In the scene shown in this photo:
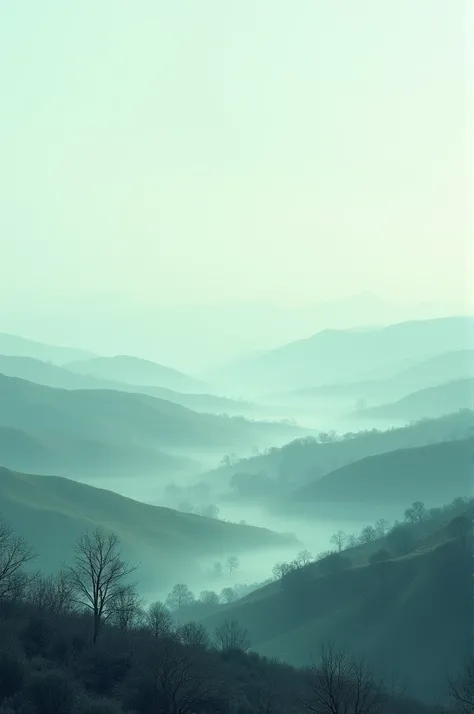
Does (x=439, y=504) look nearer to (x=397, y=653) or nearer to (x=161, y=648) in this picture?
(x=397, y=653)

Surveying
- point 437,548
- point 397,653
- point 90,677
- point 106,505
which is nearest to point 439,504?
point 106,505

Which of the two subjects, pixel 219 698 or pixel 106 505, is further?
pixel 106 505

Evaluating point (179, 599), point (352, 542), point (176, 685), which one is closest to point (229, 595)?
point (179, 599)

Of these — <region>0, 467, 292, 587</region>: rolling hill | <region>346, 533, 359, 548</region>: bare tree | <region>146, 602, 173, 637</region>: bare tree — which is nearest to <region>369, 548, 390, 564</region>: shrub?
<region>346, 533, 359, 548</region>: bare tree

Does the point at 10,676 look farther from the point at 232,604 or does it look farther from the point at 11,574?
the point at 232,604

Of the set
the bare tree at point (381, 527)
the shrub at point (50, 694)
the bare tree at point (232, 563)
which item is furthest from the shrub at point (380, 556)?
the shrub at point (50, 694)

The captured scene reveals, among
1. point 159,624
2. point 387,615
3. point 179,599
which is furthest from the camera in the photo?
point 179,599
